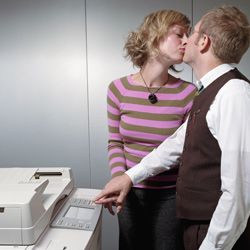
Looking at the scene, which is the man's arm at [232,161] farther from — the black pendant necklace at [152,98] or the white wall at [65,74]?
the white wall at [65,74]

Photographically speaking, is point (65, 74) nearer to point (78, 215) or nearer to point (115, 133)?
point (115, 133)

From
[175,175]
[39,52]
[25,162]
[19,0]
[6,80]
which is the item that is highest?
[19,0]

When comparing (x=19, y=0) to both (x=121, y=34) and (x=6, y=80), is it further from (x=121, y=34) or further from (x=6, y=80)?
(x=121, y=34)

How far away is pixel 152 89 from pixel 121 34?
103 cm

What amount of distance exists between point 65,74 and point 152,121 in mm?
1167

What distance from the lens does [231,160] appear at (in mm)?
971

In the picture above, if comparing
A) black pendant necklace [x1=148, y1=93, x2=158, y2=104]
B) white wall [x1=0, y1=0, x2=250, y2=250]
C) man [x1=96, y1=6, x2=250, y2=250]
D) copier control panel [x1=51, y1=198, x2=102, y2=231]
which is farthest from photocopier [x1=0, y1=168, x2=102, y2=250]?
white wall [x1=0, y1=0, x2=250, y2=250]

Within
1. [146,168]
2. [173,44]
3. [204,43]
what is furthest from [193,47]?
[146,168]

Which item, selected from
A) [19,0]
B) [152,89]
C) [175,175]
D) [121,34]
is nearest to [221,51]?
[152,89]

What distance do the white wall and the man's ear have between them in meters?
1.33

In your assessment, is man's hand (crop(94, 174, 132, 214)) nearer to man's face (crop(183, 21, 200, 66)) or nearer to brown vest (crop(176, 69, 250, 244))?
brown vest (crop(176, 69, 250, 244))

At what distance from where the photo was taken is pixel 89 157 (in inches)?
99.7

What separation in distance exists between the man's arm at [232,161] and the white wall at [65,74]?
1.50 meters

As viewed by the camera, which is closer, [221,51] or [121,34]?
[221,51]
